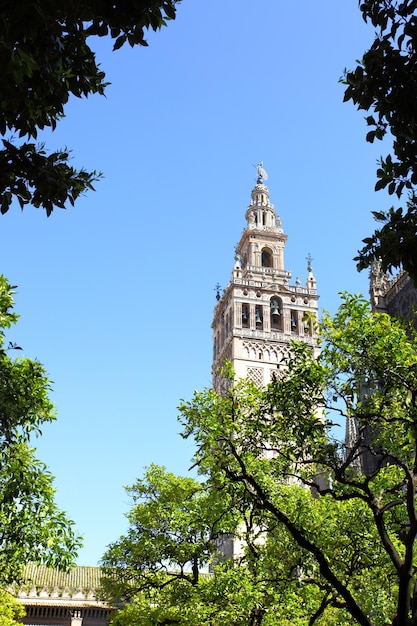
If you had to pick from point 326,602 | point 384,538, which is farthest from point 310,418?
point 326,602

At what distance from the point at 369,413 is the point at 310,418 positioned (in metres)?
1.25

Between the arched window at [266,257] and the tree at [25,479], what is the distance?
152ft

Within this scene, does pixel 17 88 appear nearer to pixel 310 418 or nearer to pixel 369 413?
pixel 310 418

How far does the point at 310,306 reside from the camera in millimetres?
54438

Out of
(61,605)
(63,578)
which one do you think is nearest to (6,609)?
(61,605)

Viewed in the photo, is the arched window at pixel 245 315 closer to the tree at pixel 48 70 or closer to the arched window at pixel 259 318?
the arched window at pixel 259 318

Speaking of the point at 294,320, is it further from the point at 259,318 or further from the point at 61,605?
the point at 61,605

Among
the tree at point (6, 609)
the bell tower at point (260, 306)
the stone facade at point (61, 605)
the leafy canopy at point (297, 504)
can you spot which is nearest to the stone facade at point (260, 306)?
the bell tower at point (260, 306)

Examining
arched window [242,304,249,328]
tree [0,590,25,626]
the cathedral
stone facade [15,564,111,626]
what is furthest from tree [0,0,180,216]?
arched window [242,304,249,328]

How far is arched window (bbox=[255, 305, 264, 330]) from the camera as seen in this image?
2067 inches

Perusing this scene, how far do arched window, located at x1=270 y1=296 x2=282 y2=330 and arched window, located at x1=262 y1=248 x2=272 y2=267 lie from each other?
5092mm

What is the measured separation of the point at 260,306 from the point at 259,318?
40.1 inches

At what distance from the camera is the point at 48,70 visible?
18.2ft

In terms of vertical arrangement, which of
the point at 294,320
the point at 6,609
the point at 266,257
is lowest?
the point at 6,609
